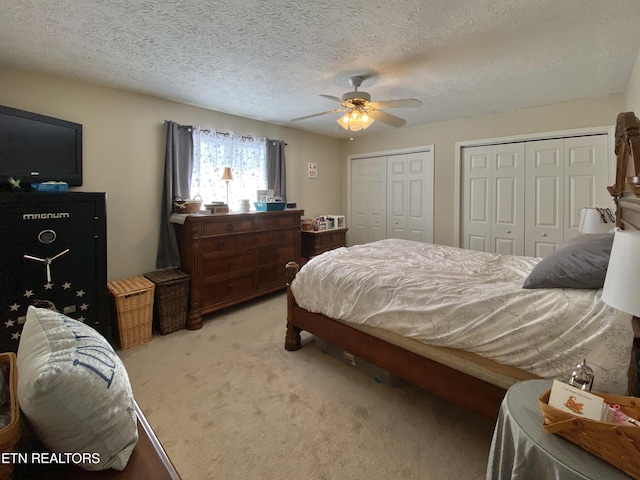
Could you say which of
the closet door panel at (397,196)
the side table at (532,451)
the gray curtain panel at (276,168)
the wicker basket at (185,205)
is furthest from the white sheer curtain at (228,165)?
the side table at (532,451)

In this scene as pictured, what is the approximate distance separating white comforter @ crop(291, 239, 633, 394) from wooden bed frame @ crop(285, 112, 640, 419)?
0.12 metres

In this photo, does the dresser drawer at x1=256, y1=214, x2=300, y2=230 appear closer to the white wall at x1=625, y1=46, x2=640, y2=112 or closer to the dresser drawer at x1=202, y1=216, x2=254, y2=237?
the dresser drawer at x1=202, y1=216, x2=254, y2=237

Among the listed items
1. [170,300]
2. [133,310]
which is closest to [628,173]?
[170,300]

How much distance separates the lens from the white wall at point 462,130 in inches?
127

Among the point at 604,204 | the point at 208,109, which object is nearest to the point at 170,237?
the point at 208,109

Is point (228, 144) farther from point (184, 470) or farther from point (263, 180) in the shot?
point (184, 470)

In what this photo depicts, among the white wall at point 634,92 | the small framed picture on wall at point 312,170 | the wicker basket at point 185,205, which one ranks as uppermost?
the white wall at point 634,92

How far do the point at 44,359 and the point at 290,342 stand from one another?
80.0 inches

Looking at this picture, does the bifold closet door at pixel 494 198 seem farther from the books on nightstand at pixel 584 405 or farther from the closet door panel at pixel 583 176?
the books on nightstand at pixel 584 405

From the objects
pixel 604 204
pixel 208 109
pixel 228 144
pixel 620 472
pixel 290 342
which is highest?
pixel 208 109

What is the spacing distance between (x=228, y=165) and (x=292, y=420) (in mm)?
3025

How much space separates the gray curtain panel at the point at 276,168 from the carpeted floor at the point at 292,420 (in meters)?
2.38

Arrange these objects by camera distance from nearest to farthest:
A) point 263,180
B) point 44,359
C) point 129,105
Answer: point 44,359 < point 129,105 < point 263,180

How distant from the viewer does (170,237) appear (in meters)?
3.30
